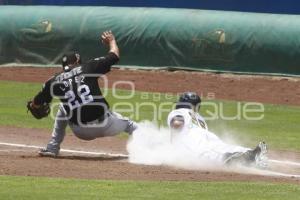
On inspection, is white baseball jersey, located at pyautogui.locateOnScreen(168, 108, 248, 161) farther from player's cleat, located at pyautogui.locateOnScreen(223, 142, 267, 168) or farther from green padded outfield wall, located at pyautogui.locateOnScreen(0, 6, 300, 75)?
green padded outfield wall, located at pyautogui.locateOnScreen(0, 6, 300, 75)

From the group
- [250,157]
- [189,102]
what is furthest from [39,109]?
[250,157]

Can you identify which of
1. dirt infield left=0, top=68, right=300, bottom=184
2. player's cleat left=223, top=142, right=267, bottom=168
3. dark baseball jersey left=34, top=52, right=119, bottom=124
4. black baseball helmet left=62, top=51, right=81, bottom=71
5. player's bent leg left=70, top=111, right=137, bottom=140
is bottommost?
dirt infield left=0, top=68, right=300, bottom=184

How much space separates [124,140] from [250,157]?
4.28 m

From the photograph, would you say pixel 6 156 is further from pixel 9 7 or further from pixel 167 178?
pixel 9 7

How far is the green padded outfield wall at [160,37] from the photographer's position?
23.1 m

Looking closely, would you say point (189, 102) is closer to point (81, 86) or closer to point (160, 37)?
point (81, 86)

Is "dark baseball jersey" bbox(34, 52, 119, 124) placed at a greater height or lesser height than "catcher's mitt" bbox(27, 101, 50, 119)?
greater

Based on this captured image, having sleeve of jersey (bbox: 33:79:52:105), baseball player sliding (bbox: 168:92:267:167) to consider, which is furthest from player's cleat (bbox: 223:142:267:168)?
sleeve of jersey (bbox: 33:79:52:105)

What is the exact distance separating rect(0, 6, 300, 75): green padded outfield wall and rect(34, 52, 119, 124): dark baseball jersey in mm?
11339

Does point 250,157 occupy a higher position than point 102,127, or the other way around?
point 250,157

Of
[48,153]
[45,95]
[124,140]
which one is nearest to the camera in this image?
[45,95]

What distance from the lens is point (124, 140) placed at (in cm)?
1523

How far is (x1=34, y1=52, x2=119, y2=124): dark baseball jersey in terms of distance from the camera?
12.2m

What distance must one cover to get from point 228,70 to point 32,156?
11858 millimetres
